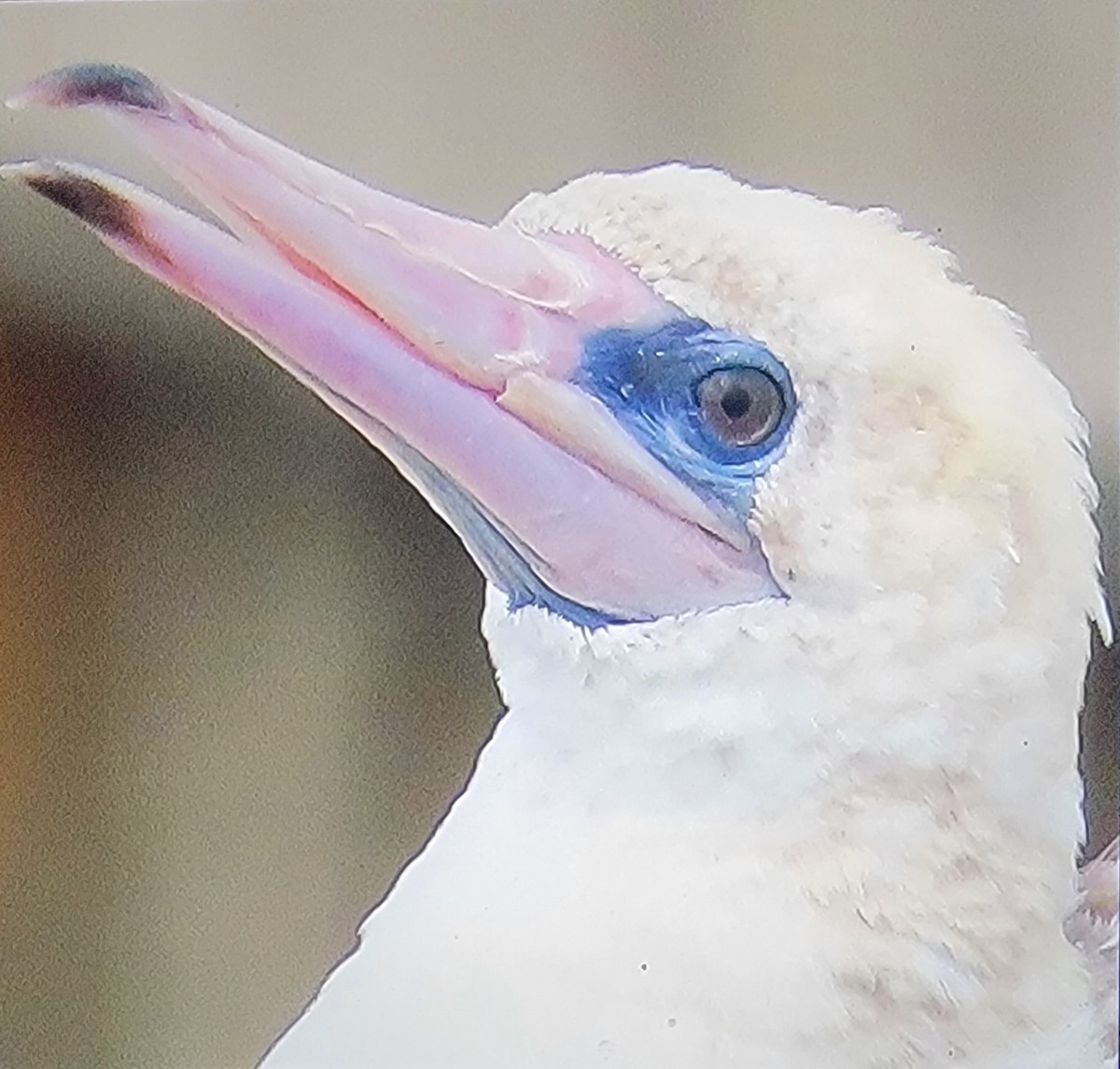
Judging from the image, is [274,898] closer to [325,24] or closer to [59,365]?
[59,365]

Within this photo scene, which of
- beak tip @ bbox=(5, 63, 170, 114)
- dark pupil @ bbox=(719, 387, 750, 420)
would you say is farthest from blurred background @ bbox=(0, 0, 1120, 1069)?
dark pupil @ bbox=(719, 387, 750, 420)

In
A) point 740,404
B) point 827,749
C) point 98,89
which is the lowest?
point 827,749

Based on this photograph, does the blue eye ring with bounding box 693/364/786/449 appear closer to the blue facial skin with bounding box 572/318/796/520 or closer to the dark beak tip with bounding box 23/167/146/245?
the blue facial skin with bounding box 572/318/796/520

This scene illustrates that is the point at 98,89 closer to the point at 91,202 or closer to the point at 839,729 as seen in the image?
the point at 91,202

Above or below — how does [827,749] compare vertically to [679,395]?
below

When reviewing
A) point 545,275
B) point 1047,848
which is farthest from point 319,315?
point 1047,848

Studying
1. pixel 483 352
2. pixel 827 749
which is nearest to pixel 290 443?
pixel 483 352

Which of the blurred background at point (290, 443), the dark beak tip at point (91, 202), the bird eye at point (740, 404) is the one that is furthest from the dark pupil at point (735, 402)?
the dark beak tip at point (91, 202)
